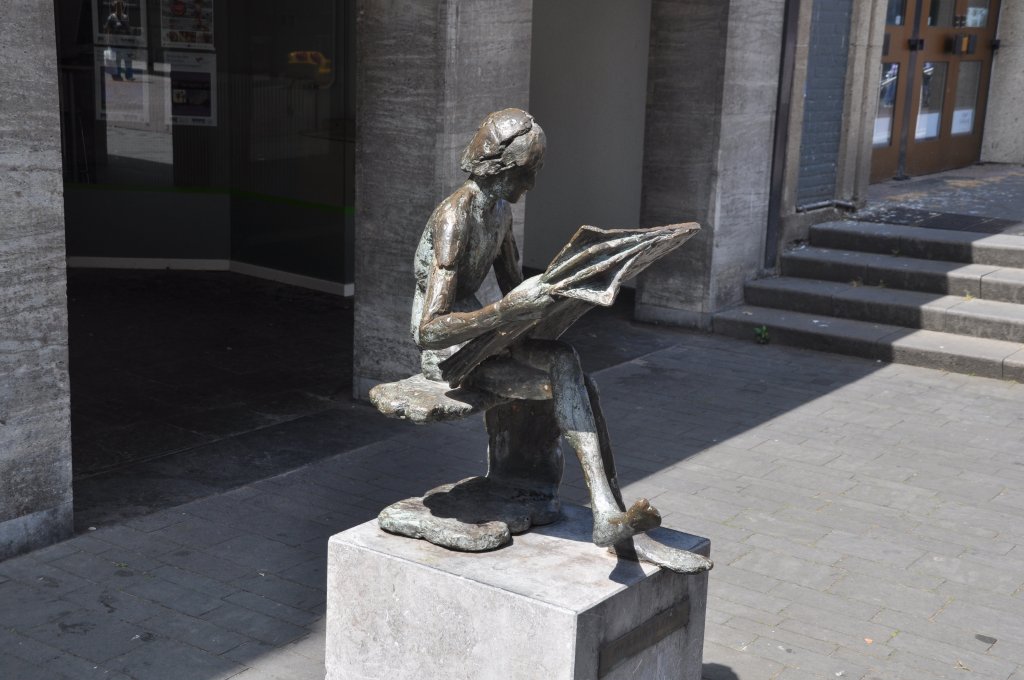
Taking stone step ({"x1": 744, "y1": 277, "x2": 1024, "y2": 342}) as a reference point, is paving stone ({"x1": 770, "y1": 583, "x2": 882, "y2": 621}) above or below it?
below

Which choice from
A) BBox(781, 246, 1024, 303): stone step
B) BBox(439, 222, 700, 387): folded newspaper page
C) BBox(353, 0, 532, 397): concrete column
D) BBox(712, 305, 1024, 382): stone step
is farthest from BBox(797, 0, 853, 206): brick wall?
BBox(439, 222, 700, 387): folded newspaper page

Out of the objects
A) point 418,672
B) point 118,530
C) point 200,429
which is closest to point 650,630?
point 418,672

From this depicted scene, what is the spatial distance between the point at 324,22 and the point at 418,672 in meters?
8.66

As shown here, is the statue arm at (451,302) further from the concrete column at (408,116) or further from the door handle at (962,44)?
the door handle at (962,44)

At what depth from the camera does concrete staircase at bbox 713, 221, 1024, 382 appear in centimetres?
1072

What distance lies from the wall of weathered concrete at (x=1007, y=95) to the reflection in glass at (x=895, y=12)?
2.77m

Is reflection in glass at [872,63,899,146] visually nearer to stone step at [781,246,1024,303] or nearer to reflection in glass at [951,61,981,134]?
reflection in glass at [951,61,981,134]

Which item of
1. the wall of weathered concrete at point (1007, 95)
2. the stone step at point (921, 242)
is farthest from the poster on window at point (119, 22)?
the wall of weathered concrete at point (1007, 95)

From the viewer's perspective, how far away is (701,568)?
4.31 m

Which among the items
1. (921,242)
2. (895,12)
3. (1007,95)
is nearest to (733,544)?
(921,242)

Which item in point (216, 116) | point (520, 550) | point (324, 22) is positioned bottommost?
point (520, 550)

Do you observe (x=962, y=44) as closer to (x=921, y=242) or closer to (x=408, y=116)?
(x=921, y=242)

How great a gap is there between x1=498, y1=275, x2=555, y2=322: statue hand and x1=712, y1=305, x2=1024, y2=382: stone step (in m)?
7.23

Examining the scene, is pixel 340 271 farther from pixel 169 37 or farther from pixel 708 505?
pixel 708 505
